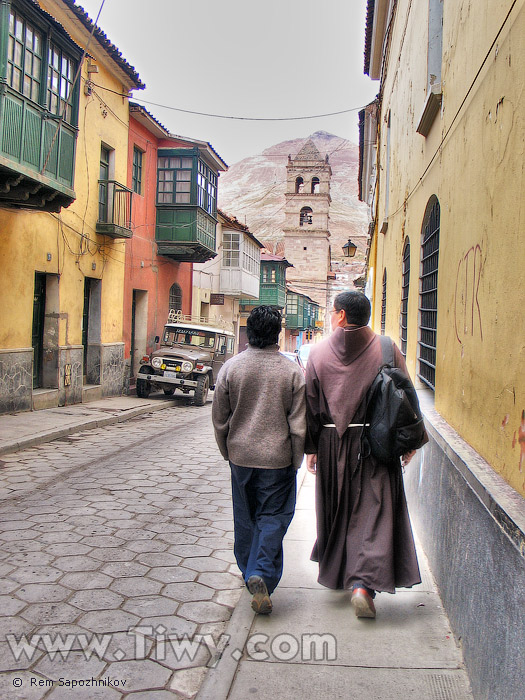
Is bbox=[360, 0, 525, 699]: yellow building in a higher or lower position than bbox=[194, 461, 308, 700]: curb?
higher

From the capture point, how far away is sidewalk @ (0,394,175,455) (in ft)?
30.3

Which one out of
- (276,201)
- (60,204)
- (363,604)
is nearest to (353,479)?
(363,604)

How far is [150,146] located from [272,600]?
1729 centimetres

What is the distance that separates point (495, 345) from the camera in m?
2.94

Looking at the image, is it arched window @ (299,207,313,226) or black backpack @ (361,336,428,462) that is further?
arched window @ (299,207,313,226)

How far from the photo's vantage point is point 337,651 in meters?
3.12

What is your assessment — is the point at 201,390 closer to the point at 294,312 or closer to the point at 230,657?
the point at 230,657

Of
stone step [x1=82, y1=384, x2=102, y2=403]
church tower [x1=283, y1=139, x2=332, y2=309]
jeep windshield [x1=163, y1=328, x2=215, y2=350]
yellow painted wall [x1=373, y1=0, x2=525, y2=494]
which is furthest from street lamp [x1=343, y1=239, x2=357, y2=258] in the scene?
church tower [x1=283, y1=139, x2=332, y2=309]

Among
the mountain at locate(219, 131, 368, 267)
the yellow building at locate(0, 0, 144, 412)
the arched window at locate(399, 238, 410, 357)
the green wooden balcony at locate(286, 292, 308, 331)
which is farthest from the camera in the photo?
the mountain at locate(219, 131, 368, 267)

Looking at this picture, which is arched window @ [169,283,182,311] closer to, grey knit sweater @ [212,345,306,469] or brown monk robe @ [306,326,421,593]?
grey knit sweater @ [212,345,306,469]

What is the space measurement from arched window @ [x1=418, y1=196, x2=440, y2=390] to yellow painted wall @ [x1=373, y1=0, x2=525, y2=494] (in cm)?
31

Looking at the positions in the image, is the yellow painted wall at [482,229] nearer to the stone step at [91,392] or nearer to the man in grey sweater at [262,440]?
the man in grey sweater at [262,440]

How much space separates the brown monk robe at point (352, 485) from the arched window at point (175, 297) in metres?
18.0

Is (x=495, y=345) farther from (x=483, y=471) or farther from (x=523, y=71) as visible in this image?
(x=523, y=71)
